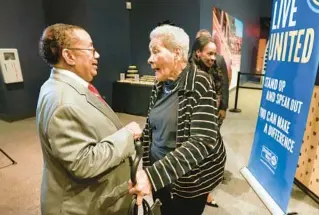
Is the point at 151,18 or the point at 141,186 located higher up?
the point at 151,18

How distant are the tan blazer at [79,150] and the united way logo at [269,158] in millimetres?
1488

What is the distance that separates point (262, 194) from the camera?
224 cm

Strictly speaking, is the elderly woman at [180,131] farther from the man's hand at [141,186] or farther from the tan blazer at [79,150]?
the tan blazer at [79,150]

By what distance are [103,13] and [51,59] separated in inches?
171

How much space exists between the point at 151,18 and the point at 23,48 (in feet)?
8.69

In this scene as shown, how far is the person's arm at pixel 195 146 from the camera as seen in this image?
3.16ft

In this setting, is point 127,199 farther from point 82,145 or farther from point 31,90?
point 31,90

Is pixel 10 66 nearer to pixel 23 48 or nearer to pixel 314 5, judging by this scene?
pixel 23 48

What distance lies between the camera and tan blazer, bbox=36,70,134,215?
84 cm

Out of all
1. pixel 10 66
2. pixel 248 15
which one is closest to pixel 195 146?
pixel 10 66

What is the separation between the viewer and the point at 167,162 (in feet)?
A: 3.19

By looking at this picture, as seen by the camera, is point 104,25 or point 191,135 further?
point 104,25

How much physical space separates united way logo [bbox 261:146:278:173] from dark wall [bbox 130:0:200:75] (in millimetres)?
3349

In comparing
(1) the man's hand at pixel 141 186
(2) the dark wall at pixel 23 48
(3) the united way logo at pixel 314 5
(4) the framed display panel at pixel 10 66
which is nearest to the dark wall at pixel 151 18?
(2) the dark wall at pixel 23 48
